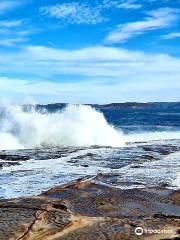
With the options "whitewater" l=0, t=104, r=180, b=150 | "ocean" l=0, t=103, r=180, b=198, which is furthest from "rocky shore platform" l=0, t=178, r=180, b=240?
"whitewater" l=0, t=104, r=180, b=150

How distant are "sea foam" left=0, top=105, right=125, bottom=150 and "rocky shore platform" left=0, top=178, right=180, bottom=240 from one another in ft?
88.0

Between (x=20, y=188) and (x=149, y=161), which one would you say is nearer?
(x=20, y=188)

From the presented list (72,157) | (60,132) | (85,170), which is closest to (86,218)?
(85,170)

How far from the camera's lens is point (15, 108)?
50.9 meters

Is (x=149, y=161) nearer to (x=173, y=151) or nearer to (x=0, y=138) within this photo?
(x=173, y=151)

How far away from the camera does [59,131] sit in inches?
1478

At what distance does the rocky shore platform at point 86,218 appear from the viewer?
15.3 ft

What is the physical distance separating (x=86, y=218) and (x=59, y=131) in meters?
32.3

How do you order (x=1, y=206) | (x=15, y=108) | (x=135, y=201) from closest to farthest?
1. (x=1, y=206)
2. (x=135, y=201)
3. (x=15, y=108)

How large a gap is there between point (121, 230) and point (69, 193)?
99.1 inches

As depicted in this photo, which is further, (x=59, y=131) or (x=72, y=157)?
(x=59, y=131)

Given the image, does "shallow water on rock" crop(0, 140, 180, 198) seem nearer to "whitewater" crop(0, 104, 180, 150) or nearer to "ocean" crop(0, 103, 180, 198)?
"ocean" crop(0, 103, 180, 198)

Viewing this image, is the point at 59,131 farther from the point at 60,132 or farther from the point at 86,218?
the point at 86,218

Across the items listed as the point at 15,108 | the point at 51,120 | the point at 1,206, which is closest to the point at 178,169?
the point at 1,206
